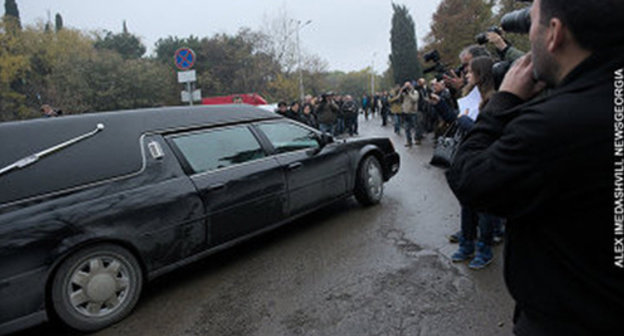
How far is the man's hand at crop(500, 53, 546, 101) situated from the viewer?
1.18m

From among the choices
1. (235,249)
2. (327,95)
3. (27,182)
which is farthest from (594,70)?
(327,95)

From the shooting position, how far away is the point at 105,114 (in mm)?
3475

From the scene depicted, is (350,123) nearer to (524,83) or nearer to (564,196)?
(524,83)

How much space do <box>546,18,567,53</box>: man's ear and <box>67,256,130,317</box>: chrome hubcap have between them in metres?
3.12

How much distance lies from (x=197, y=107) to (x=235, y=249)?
1577 mm

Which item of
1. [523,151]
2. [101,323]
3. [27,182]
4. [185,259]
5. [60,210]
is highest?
[523,151]

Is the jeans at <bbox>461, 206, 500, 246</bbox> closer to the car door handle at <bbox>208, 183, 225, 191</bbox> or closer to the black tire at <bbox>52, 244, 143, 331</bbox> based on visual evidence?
the car door handle at <bbox>208, 183, 225, 191</bbox>

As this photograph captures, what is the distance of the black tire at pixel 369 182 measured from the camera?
212 inches

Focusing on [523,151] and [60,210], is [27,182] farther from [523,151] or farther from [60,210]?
[523,151]

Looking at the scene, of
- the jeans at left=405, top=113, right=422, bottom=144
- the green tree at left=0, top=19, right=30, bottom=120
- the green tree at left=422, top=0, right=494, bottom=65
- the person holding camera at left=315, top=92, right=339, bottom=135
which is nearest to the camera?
the jeans at left=405, top=113, right=422, bottom=144

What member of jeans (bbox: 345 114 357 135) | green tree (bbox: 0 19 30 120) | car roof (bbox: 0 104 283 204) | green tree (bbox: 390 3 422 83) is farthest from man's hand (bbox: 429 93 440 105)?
green tree (bbox: 390 3 422 83)

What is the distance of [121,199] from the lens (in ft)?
10.2

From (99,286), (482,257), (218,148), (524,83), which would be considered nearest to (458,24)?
(482,257)

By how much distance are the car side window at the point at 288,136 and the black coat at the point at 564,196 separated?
3.50 metres
